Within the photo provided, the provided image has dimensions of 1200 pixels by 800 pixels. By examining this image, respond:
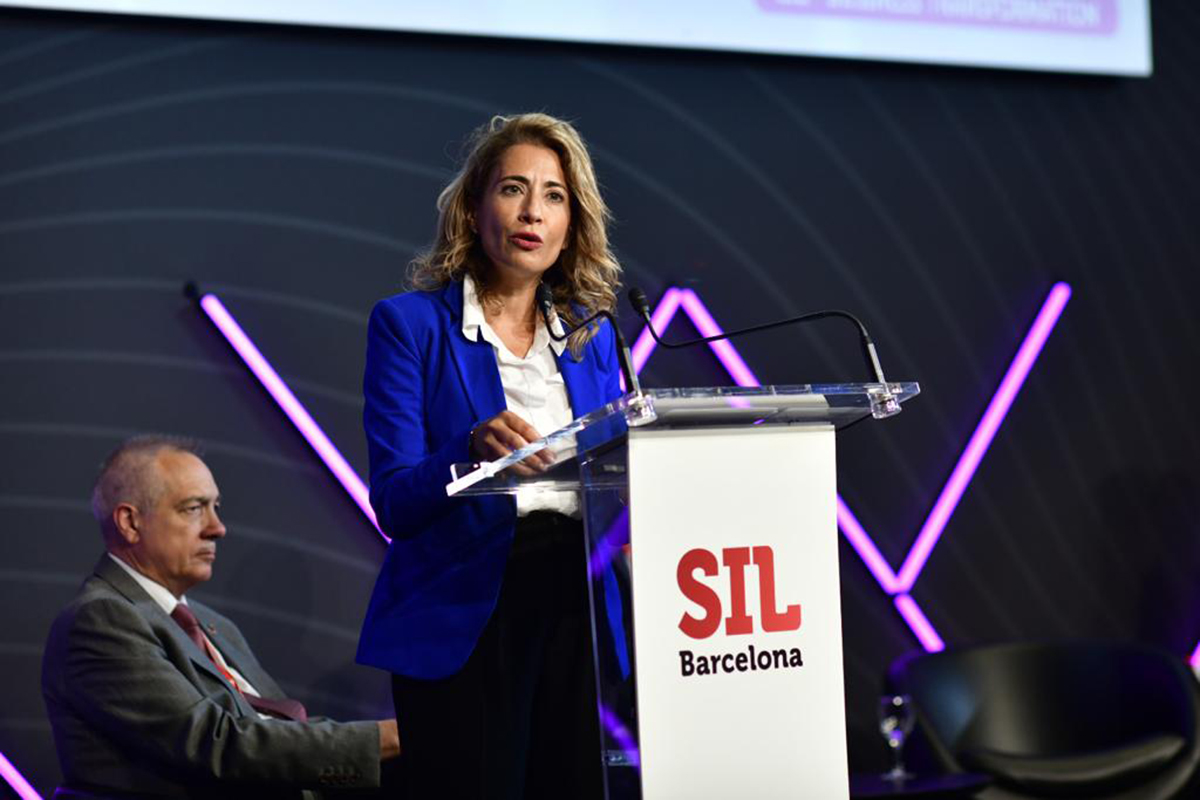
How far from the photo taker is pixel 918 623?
4.61 metres

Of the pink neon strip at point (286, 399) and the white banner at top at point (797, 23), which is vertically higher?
the white banner at top at point (797, 23)

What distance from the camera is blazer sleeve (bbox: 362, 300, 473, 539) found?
1.89 meters

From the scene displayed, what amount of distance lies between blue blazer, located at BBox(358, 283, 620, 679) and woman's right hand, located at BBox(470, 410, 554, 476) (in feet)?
0.25

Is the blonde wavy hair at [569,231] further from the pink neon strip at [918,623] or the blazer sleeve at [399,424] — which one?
the pink neon strip at [918,623]

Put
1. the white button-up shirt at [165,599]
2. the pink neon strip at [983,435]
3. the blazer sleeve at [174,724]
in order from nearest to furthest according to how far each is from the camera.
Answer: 1. the blazer sleeve at [174,724]
2. the white button-up shirt at [165,599]
3. the pink neon strip at [983,435]

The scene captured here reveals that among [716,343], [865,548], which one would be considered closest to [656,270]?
[716,343]

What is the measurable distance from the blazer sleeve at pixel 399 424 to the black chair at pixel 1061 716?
2571 mm

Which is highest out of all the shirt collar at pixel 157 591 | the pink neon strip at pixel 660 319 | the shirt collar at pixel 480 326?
the pink neon strip at pixel 660 319

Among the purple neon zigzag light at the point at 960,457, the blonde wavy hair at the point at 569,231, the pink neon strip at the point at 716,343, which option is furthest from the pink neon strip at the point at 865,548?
the blonde wavy hair at the point at 569,231

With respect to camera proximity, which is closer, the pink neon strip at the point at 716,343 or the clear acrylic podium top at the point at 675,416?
the clear acrylic podium top at the point at 675,416

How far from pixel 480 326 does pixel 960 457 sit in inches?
118

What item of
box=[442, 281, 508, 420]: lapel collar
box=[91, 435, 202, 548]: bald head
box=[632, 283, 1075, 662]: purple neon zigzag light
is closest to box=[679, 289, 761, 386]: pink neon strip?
box=[632, 283, 1075, 662]: purple neon zigzag light

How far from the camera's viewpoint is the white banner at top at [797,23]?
4.12m

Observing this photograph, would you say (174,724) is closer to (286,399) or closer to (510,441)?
(286,399)
